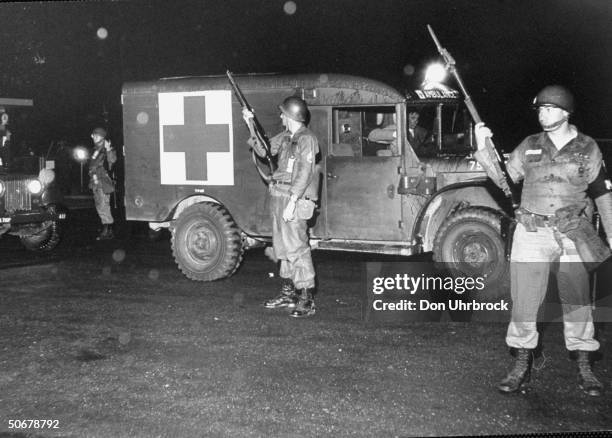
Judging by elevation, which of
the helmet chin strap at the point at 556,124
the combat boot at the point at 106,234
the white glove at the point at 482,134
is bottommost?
the combat boot at the point at 106,234

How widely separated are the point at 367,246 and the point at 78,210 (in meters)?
13.1

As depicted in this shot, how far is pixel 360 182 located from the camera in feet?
25.8

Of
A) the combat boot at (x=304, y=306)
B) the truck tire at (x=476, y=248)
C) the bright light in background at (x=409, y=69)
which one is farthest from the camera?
the bright light in background at (x=409, y=69)

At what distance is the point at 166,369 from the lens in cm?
527

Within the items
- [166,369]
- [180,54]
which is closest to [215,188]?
[166,369]

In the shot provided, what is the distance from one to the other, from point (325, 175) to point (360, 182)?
0.44 m

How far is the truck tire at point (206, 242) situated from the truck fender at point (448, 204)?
221 centimetres

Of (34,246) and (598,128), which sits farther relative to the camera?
(598,128)

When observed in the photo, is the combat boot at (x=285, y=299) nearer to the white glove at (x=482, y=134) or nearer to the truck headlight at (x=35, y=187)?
the white glove at (x=482, y=134)

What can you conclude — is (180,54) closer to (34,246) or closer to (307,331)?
(34,246)

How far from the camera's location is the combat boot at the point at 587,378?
460cm

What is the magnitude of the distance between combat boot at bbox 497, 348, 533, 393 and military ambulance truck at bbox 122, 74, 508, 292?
2662 mm

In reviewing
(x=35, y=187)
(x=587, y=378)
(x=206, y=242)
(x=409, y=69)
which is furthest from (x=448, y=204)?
(x=409, y=69)

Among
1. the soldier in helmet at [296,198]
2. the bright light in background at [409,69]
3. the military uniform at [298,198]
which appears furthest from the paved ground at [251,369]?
the bright light in background at [409,69]
